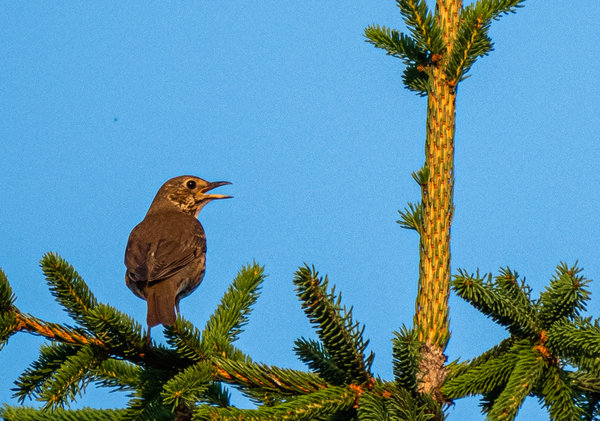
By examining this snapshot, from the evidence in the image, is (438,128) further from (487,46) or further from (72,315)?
(72,315)

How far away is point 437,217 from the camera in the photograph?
3.53 m

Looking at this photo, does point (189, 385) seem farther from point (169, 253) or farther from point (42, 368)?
point (169, 253)

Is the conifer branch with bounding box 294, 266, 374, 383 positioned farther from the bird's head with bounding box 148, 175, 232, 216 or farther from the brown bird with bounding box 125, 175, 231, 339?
the bird's head with bounding box 148, 175, 232, 216

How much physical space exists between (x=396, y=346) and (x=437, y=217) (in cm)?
120

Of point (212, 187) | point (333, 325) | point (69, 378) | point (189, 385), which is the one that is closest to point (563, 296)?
point (333, 325)

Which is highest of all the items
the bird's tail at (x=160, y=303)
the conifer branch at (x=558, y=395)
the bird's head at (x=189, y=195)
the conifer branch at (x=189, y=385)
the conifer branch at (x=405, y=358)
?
the bird's head at (x=189, y=195)

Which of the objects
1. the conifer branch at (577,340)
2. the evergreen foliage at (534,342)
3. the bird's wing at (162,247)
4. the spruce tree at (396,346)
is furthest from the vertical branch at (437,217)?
the bird's wing at (162,247)

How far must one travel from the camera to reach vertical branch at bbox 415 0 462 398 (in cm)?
334

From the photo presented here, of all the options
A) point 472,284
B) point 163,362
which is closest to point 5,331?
point 163,362

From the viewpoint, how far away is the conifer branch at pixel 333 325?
252 cm

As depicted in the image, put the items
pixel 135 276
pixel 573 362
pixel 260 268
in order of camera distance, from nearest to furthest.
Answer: pixel 573 362 → pixel 260 268 → pixel 135 276

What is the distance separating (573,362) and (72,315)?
2.22 meters

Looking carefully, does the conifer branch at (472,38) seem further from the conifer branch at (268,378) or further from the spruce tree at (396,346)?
the conifer branch at (268,378)

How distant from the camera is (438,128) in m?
3.67
